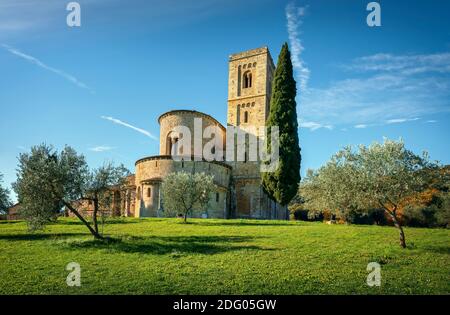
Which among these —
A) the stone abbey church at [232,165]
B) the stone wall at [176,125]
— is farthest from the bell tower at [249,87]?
the stone wall at [176,125]

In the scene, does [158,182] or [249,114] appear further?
[249,114]

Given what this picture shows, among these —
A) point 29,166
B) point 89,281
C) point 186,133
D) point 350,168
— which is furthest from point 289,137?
point 89,281

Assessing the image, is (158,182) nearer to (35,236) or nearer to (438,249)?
(35,236)

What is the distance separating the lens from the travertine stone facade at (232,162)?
1551 inches

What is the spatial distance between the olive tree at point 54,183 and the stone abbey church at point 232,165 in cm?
1522

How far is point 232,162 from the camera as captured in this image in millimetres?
48438

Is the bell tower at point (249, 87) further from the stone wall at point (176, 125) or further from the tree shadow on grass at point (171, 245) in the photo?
the tree shadow on grass at point (171, 245)

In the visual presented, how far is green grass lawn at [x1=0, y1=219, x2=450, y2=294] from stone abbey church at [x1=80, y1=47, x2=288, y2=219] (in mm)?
16821

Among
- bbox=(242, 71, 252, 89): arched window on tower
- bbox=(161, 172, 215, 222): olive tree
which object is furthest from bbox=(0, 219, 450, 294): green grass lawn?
bbox=(242, 71, 252, 89): arched window on tower

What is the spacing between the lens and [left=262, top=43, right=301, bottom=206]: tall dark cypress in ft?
118

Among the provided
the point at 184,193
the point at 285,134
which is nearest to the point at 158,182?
the point at 184,193

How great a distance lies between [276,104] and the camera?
38375mm

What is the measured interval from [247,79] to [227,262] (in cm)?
4117
